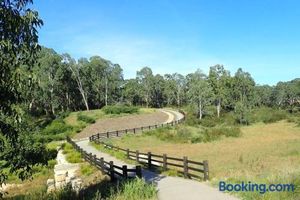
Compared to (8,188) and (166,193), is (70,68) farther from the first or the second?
(166,193)

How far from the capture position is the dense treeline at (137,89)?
8881cm

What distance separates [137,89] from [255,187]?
413 ft

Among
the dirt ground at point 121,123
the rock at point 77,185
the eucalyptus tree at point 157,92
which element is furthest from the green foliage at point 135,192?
the eucalyptus tree at point 157,92

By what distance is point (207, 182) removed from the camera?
1655cm

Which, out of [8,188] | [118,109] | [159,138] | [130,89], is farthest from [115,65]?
[8,188]

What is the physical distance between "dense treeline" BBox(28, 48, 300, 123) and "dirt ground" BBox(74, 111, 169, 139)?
10.7m

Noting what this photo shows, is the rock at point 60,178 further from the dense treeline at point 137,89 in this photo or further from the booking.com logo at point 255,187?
the dense treeline at point 137,89

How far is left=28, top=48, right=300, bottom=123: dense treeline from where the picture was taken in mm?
88812

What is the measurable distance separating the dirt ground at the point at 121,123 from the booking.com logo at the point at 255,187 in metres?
49.0

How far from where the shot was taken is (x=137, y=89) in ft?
455

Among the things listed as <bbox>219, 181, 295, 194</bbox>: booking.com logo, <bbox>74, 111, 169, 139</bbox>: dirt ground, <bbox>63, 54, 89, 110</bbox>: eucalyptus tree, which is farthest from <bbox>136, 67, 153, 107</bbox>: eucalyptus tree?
<bbox>219, 181, 295, 194</bbox>: booking.com logo

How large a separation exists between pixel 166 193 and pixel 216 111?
87.4 meters

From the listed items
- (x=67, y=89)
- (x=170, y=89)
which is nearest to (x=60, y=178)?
(x=67, y=89)

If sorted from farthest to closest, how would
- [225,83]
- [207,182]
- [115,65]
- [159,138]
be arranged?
[115,65] → [225,83] → [159,138] → [207,182]
